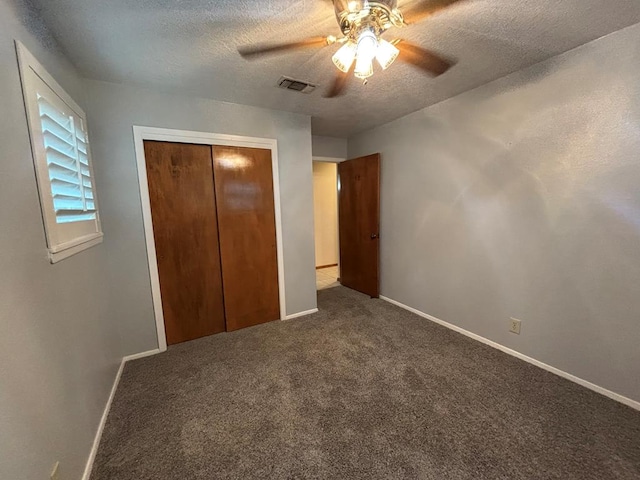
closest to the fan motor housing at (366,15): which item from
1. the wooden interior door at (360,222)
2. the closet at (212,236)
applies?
the closet at (212,236)

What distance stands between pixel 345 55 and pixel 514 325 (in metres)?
2.43

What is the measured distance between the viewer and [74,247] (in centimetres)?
143

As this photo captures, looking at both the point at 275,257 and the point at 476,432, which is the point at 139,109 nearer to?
the point at 275,257

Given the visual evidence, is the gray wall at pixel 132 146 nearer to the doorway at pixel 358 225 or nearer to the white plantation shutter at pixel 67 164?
the white plantation shutter at pixel 67 164

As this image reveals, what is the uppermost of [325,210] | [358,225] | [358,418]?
[325,210]

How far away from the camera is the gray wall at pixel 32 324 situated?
0.86m

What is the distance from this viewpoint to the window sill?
3.95 ft

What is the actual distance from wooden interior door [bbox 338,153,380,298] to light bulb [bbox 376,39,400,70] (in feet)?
6.48

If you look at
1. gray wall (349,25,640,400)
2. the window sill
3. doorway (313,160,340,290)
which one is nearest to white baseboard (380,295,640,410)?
gray wall (349,25,640,400)

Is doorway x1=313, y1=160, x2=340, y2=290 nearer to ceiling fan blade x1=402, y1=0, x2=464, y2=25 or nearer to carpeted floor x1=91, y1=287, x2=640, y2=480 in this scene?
carpeted floor x1=91, y1=287, x2=640, y2=480

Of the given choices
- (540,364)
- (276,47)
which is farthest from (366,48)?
(540,364)

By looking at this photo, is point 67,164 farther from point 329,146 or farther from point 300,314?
point 329,146

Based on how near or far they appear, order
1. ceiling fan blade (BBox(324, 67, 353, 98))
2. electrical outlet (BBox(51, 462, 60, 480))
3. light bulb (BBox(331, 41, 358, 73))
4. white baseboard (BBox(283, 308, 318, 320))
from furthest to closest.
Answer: white baseboard (BBox(283, 308, 318, 320)) → ceiling fan blade (BBox(324, 67, 353, 98)) → light bulb (BBox(331, 41, 358, 73)) → electrical outlet (BBox(51, 462, 60, 480))

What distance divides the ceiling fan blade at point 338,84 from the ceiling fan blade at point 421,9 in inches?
21.9
